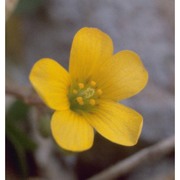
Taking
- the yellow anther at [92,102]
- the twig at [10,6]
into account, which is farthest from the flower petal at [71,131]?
the twig at [10,6]

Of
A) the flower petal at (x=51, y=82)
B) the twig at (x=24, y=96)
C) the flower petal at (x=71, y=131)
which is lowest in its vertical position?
the twig at (x=24, y=96)

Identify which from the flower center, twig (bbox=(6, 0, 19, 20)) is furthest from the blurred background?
the flower center

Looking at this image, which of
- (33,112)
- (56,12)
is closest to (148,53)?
(56,12)

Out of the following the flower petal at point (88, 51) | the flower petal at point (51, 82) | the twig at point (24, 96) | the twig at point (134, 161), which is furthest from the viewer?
the twig at point (134, 161)

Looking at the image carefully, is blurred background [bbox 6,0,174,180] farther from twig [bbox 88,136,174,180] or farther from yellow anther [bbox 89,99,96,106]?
yellow anther [bbox 89,99,96,106]

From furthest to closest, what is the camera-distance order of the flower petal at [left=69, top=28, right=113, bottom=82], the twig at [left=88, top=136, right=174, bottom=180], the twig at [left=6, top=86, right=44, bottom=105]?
1. the twig at [left=88, top=136, right=174, bottom=180]
2. the twig at [left=6, top=86, right=44, bottom=105]
3. the flower petal at [left=69, top=28, right=113, bottom=82]

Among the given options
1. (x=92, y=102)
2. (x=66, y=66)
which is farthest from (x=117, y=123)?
(x=66, y=66)

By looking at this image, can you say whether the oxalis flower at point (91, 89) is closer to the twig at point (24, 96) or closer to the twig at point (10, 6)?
the twig at point (24, 96)

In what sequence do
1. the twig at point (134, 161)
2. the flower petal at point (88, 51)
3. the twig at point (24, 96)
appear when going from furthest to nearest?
1. the twig at point (134, 161)
2. the twig at point (24, 96)
3. the flower petal at point (88, 51)
